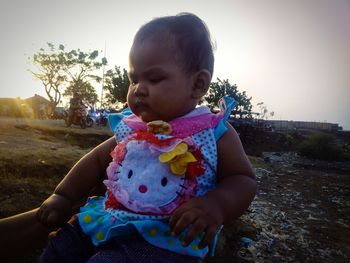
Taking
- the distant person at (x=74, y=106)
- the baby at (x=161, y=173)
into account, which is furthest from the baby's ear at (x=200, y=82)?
the distant person at (x=74, y=106)

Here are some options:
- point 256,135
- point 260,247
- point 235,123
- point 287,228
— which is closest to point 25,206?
point 260,247

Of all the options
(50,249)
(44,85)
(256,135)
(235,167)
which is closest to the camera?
(50,249)

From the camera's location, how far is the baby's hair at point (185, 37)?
51.2 inches

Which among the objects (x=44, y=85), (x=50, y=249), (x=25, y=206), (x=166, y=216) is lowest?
(x=25, y=206)

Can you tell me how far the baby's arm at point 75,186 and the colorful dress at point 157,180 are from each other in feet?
0.24

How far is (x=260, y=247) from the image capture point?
3.26m

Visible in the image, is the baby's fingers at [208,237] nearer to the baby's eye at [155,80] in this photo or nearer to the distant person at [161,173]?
the distant person at [161,173]

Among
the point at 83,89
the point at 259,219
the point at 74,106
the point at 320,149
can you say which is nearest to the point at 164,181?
the point at 259,219

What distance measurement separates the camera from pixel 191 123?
1.30 metres

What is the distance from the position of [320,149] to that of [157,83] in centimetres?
2052

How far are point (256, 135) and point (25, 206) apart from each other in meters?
24.0

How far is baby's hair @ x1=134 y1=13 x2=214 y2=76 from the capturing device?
1301mm

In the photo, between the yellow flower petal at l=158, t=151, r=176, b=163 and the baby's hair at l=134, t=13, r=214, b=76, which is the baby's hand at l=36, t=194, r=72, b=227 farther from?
the baby's hair at l=134, t=13, r=214, b=76

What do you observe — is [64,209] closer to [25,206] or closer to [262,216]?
[25,206]
